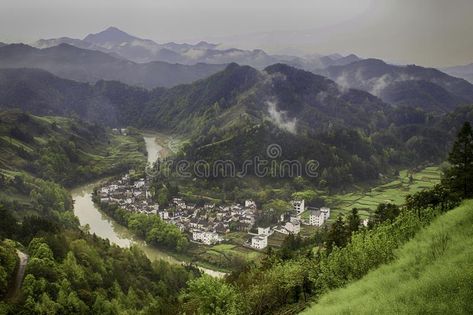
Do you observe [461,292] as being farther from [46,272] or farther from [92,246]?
[92,246]

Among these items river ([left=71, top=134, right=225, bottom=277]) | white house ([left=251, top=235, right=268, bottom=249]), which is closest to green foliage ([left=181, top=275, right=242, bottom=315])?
river ([left=71, top=134, right=225, bottom=277])

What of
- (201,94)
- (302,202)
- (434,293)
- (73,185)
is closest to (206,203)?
(302,202)

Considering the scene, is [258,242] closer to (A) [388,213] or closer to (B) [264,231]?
(B) [264,231]

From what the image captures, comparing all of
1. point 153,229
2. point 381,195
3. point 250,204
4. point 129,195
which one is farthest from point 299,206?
point 129,195

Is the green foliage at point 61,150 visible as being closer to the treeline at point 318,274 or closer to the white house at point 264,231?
the white house at point 264,231

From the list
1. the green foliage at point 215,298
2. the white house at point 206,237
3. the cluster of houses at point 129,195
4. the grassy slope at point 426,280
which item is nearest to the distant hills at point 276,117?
the cluster of houses at point 129,195

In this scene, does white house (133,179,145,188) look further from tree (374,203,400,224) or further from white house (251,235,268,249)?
tree (374,203,400,224)
